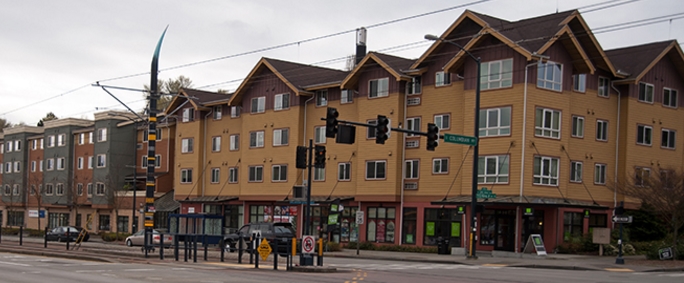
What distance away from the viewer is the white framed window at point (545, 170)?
4344 centimetres

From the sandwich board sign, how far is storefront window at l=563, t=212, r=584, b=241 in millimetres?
2987

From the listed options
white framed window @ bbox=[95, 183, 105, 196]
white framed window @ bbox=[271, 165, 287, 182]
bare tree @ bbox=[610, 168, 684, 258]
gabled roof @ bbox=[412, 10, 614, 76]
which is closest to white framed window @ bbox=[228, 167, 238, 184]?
white framed window @ bbox=[271, 165, 287, 182]

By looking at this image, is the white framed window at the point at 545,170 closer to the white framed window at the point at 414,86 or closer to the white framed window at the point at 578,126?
the white framed window at the point at 578,126

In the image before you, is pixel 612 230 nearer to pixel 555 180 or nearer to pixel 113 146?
pixel 555 180

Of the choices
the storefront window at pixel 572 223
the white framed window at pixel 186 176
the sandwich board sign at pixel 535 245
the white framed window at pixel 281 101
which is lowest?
A: the sandwich board sign at pixel 535 245

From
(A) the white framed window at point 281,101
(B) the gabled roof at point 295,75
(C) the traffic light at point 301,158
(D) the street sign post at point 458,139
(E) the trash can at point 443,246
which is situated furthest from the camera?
(A) the white framed window at point 281,101

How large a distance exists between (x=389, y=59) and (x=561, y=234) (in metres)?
15.4

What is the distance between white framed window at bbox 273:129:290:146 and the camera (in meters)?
57.3

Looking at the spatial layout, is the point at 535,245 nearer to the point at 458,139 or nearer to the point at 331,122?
the point at 458,139

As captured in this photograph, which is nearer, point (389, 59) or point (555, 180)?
point (555, 180)

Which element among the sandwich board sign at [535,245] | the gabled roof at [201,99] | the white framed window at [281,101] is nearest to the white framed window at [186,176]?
the gabled roof at [201,99]

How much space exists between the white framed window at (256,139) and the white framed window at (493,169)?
1999 cm

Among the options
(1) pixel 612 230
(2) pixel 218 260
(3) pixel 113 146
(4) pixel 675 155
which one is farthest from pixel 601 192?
(3) pixel 113 146

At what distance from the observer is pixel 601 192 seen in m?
47.5
